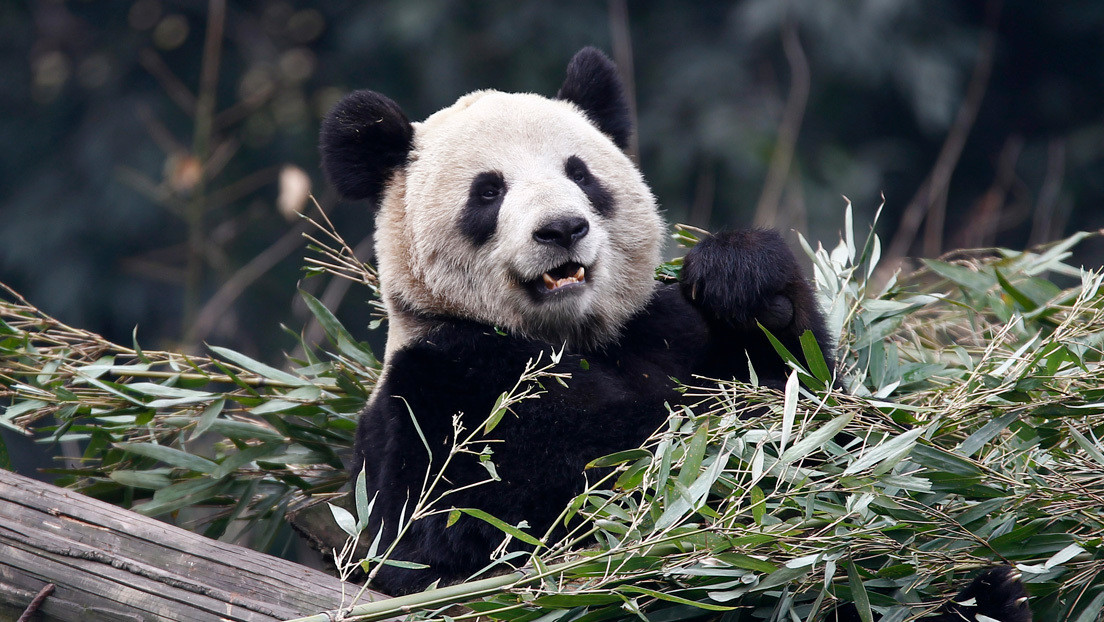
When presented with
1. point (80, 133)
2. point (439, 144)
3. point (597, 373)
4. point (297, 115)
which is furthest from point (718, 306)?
point (80, 133)

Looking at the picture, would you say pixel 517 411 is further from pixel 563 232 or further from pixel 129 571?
pixel 129 571

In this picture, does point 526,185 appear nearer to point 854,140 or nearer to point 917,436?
point 917,436

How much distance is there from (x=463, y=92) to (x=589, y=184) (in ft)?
21.5

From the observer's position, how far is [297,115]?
32.3 feet

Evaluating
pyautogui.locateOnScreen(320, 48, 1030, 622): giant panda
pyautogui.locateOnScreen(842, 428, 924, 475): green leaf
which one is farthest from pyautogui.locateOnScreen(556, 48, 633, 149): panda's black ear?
pyautogui.locateOnScreen(842, 428, 924, 475): green leaf

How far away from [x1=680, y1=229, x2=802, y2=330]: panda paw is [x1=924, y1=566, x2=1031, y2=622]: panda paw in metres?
0.81

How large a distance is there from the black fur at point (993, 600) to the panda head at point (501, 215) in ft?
3.70

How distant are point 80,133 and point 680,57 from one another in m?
5.90

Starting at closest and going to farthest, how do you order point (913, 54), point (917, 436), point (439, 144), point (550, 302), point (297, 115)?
point (917, 436), point (550, 302), point (439, 144), point (913, 54), point (297, 115)

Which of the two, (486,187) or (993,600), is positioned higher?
(486,187)

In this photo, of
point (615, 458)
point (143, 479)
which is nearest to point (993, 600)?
point (615, 458)

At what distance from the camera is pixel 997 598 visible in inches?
78.3

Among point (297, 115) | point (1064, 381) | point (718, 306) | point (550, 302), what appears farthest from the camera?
point (297, 115)

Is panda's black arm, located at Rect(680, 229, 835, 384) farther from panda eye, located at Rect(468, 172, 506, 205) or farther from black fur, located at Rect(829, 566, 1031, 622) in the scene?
black fur, located at Rect(829, 566, 1031, 622)
